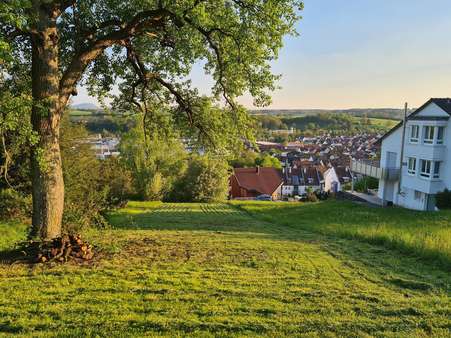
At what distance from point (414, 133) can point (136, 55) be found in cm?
3155

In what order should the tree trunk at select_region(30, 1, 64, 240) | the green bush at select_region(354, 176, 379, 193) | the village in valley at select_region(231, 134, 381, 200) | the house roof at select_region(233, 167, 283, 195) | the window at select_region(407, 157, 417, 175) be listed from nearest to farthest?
the tree trunk at select_region(30, 1, 64, 240), the window at select_region(407, 157, 417, 175), the green bush at select_region(354, 176, 379, 193), the house roof at select_region(233, 167, 283, 195), the village in valley at select_region(231, 134, 381, 200)

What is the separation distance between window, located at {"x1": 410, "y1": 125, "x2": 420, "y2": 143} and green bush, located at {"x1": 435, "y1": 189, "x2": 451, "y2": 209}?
6243mm

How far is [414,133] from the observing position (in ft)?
117

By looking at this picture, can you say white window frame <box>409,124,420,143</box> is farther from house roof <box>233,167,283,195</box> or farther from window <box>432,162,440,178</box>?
house roof <box>233,167,283,195</box>

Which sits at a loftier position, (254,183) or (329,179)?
A: (254,183)

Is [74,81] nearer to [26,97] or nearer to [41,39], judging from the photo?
[41,39]

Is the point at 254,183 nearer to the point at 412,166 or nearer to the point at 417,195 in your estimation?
the point at 412,166

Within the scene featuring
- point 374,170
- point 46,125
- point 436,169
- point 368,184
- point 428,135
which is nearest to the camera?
point 46,125

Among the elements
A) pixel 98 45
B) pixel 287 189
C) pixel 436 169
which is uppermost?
pixel 98 45

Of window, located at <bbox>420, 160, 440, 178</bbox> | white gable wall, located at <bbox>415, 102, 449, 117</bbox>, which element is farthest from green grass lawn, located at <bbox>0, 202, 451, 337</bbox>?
white gable wall, located at <bbox>415, 102, 449, 117</bbox>

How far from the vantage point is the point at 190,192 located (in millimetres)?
58156

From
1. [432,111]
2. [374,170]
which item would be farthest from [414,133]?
[374,170]

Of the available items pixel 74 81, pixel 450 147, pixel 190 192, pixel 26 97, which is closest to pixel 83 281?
pixel 26 97

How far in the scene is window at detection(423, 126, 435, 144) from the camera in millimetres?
33438
